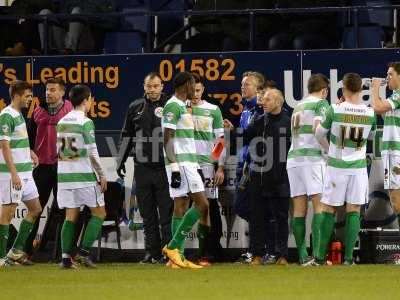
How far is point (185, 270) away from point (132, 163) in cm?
272

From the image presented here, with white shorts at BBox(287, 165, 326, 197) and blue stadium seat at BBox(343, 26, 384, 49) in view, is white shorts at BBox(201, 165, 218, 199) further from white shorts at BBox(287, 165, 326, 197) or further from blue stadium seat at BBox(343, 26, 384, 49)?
blue stadium seat at BBox(343, 26, 384, 49)

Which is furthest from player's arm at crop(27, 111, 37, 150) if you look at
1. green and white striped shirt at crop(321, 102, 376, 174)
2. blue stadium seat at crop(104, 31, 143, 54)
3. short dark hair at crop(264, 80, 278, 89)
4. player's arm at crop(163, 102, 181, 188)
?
green and white striped shirt at crop(321, 102, 376, 174)

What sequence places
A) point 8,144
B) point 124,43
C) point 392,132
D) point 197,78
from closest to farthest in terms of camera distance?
1. point 392,132
2. point 8,144
3. point 197,78
4. point 124,43

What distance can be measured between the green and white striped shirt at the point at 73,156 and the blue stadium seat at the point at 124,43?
12.4 feet

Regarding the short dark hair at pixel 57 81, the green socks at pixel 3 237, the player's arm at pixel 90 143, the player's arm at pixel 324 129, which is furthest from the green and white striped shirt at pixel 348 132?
the green socks at pixel 3 237

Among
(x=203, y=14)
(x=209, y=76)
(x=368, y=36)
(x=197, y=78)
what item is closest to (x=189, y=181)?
(x=197, y=78)

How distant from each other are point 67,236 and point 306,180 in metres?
2.74

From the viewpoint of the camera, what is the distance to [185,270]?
13.6m

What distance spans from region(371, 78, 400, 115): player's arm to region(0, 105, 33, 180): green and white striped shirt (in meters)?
4.03

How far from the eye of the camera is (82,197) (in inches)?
555

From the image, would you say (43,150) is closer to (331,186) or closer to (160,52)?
(160,52)

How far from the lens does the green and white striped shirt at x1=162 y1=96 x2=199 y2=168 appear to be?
13.7 m

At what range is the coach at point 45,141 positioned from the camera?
615 inches

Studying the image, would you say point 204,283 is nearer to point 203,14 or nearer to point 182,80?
point 182,80
